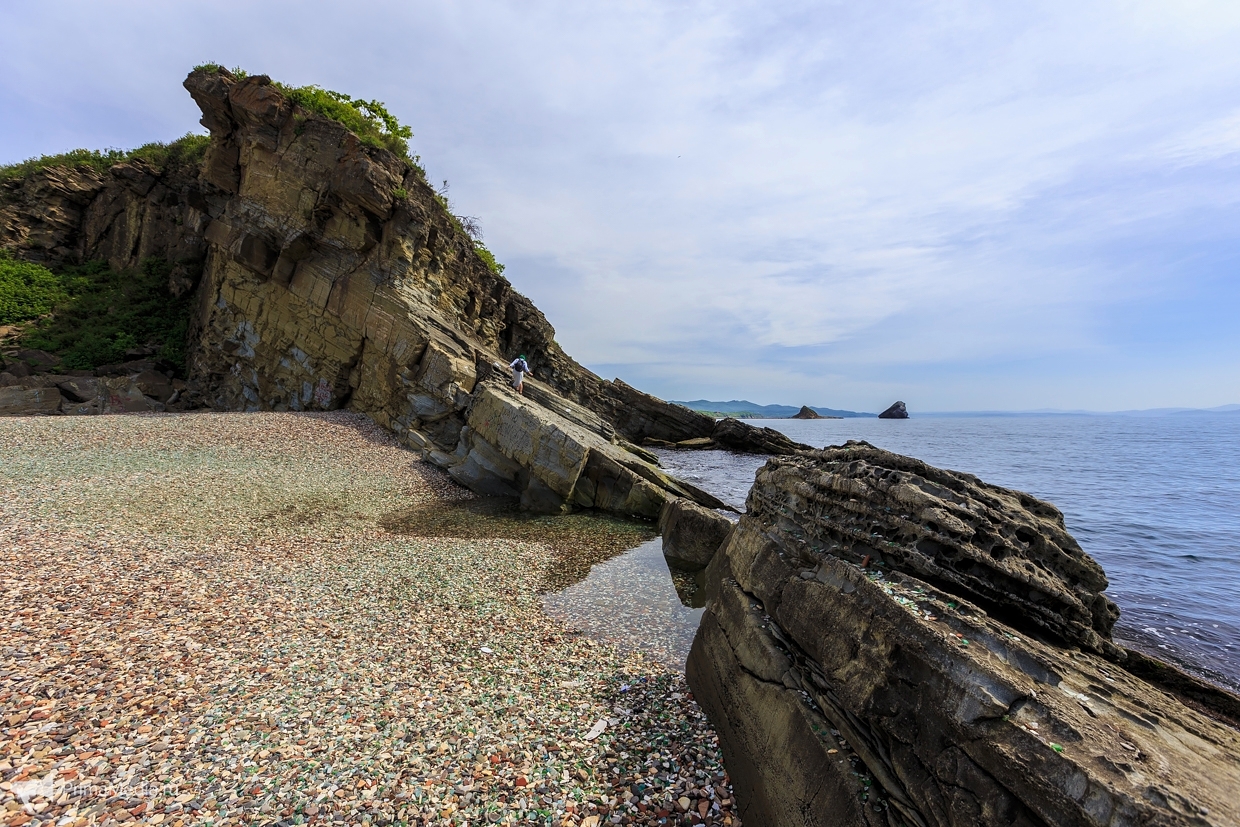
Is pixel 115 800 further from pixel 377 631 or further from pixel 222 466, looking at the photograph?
pixel 222 466

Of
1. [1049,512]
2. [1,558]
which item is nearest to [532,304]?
[1,558]

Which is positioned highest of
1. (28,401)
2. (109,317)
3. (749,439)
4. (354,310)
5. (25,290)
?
(354,310)

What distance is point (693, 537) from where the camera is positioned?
14.1 meters

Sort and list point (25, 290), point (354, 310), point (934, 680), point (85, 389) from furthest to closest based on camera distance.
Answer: point (25, 290), point (85, 389), point (354, 310), point (934, 680)

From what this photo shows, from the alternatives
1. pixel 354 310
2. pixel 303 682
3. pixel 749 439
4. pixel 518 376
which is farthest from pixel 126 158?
pixel 749 439

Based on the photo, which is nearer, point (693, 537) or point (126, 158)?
point (693, 537)

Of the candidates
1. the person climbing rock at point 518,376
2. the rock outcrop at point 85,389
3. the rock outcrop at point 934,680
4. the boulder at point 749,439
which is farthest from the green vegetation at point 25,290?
the boulder at point 749,439

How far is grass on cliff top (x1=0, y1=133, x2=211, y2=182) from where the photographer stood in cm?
3369

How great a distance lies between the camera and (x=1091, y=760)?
3.30 meters

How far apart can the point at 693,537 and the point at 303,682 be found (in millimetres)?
9758

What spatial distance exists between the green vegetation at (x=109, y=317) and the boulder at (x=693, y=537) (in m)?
33.0

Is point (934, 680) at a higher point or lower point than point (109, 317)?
lower

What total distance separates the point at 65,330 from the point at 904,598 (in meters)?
42.8

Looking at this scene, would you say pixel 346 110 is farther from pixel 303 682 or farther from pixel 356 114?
pixel 303 682
